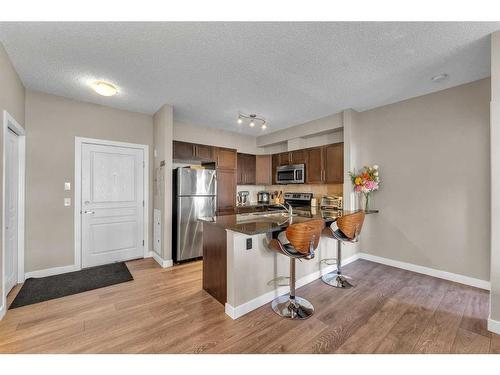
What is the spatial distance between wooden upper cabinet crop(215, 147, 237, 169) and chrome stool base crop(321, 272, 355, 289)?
9.77 feet

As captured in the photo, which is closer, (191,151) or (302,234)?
(302,234)

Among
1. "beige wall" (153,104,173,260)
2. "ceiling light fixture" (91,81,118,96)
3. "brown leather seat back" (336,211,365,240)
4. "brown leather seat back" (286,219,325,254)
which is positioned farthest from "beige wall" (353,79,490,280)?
"ceiling light fixture" (91,81,118,96)

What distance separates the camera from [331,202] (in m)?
4.39

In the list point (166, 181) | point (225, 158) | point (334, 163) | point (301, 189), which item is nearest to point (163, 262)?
point (166, 181)

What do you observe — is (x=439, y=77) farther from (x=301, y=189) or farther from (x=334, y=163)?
(x=301, y=189)

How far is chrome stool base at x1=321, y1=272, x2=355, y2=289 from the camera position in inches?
113

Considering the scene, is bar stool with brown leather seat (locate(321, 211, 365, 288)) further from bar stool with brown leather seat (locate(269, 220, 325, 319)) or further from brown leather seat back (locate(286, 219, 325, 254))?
brown leather seat back (locate(286, 219, 325, 254))

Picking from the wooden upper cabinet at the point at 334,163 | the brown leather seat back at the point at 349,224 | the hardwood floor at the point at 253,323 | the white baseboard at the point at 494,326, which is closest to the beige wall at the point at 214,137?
the wooden upper cabinet at the point at 334,163

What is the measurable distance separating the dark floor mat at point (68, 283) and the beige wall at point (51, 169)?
0.29 m

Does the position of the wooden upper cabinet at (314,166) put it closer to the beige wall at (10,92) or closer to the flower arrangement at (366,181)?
the flower arrangement at (366,181)

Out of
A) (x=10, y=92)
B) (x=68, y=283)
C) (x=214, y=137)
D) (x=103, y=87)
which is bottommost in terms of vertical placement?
(x=68, y=283)

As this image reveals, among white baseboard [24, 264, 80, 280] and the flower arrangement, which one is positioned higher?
the flower arrangement

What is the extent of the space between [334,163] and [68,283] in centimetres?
468
